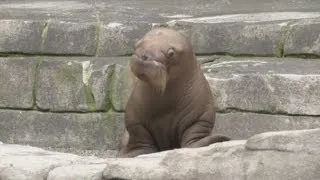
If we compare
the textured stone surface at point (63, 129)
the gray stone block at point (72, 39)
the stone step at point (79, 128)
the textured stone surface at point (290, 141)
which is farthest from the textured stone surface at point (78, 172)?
the gray stone block at point (72, 39)

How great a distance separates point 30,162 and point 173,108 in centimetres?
102

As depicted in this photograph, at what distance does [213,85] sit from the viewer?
18.6 feet

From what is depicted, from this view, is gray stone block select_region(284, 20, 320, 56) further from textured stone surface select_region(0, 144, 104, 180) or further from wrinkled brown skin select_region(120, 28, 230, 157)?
textured stone surface select_region(0, 144, 104, 180)

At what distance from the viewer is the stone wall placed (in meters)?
5.62

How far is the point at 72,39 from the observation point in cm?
630

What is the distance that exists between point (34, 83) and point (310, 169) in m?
2.98

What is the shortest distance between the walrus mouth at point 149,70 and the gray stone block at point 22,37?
1.69 metres

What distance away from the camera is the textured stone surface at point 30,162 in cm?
417

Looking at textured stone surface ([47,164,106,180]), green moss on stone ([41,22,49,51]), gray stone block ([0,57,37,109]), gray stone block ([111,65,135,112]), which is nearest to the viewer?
textured stone surface ([47,164,106,180])

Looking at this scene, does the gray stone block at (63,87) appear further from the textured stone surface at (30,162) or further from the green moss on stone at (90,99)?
the textured stone surface at (30,162)

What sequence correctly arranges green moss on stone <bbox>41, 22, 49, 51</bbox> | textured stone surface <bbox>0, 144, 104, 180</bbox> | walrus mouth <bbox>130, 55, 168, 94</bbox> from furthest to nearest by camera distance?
1. green moss on stone <bbox>41, 22, 49, 51</bbox>
2. walrus mouth <bbox>130, 55, 168, 94</bbox>
3. textured stone surface <bbox>0, 144, 104, 180</bbox>

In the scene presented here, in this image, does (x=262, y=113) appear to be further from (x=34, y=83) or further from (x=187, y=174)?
(x=187, y=174)

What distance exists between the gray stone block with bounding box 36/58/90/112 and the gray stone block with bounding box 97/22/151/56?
0.76ft

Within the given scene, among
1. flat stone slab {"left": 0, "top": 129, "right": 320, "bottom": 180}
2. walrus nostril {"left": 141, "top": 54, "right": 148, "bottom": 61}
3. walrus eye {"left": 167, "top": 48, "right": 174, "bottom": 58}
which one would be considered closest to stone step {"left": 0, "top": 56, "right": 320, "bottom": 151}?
walrus eye {"left": 167, "top": 48, "right": 174, "bottom": 58}
